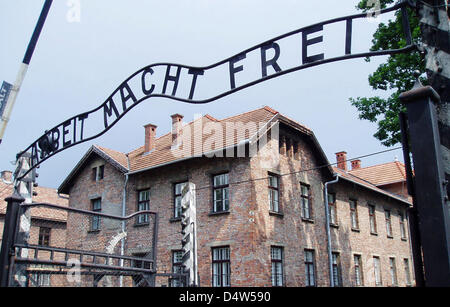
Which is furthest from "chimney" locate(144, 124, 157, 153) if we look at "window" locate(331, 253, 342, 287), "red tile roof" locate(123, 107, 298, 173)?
"window" locate(331, 253, 342, 287)

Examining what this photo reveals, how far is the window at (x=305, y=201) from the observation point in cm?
1922

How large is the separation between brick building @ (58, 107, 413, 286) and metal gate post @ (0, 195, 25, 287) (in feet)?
39.5

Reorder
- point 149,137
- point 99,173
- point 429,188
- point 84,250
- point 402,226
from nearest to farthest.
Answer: point 429,188
point 84,250
point 149,137
point 99,173
point 402,226

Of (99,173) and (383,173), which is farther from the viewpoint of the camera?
(383,173)

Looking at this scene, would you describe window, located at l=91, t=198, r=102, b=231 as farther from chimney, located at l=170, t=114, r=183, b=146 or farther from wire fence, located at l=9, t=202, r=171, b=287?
chimney, located at l=170, t=114, r=183, b=146

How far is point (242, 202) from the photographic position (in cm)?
1630

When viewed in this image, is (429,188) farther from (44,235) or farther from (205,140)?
(44,235)

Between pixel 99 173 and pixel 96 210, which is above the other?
pixel 99 173

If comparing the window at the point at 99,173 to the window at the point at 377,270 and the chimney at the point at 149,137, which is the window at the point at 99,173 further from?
the window at the point at 377,270

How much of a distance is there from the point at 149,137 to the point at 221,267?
8.66m

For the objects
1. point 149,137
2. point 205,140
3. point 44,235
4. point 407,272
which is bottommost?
point 407,272

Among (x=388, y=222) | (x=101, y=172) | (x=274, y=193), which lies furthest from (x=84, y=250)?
(x=388, y=222)

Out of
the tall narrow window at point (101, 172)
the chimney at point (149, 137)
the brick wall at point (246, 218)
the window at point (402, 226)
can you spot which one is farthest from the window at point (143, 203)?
the window at point (402, 226)

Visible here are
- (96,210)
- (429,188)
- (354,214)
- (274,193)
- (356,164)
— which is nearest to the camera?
(429,188)
